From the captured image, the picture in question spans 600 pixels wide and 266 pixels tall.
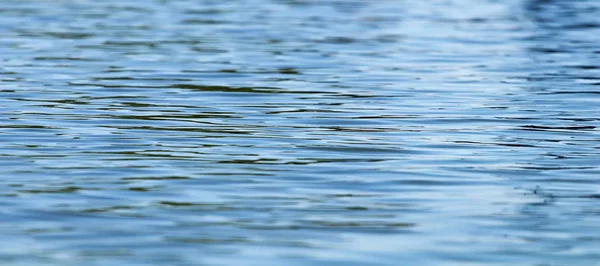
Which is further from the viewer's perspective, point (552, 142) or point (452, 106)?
point (452, 106)

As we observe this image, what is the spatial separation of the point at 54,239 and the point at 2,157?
2.65 meters

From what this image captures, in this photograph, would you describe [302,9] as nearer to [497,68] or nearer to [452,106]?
[497,68]

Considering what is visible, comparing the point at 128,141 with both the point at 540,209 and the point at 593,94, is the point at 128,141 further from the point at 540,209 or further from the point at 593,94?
the point at 593,94

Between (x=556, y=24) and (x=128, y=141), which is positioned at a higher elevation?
(x=128, y=141)

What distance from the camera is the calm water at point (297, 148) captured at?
7012 mm

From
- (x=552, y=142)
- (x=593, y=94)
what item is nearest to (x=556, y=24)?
(x=593, y=94)

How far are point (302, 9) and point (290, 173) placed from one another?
56.0ft

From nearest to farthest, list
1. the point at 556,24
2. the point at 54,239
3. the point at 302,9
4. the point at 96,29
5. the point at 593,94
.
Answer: the point at 54,239 → the point at 593,94 → the point at 96,29 → the point at 556,24 → the point at 302,9

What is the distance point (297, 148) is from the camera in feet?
33.4

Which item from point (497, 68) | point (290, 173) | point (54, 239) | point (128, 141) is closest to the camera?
point (54, 239)

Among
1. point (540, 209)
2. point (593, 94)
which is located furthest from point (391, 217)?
point (593, 94)

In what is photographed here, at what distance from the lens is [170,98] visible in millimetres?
13258

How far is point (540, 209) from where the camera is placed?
7875 mm

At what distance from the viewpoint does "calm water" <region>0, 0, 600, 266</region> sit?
7012mm
